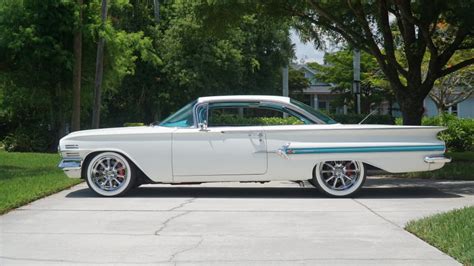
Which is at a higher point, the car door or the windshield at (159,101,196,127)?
the windshield at (159,101,196,127)

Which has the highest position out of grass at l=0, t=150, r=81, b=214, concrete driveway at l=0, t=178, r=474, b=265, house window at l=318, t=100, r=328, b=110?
house window at l=318, t=100, r=328, b=110

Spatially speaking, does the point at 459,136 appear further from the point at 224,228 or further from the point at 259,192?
the point at 224,228

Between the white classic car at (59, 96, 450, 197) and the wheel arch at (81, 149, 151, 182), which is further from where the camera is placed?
the wheel arch at (81, 149, 151, 182)

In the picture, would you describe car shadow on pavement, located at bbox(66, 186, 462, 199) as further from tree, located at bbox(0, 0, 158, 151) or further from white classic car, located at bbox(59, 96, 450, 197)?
tree, located at bbox(0, 0, 158, 151)

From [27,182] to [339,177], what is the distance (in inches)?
220

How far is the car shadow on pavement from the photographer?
9.92m

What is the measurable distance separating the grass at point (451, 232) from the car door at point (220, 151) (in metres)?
2.87

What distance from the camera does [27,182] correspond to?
11.1 m

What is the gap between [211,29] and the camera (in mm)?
16859

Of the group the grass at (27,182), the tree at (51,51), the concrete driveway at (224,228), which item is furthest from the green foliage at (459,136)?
the grass at (27,182)

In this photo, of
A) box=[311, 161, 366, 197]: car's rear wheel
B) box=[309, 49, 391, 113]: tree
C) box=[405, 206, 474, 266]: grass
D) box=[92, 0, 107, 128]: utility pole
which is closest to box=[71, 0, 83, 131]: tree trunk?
box=[92, 0, 107, 128]: utility pole

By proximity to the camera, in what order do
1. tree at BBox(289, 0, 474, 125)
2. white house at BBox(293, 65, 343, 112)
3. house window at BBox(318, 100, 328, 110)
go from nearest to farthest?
tree at BBox(289, 0, 474, 125), white house at BBox(293, 65, 343, 112), house window at BBox(318, 100, 328, 110)

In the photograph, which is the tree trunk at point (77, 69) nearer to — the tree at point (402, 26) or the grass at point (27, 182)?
the grass at point (27, 182)

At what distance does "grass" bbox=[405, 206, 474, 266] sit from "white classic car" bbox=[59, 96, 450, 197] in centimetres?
182
